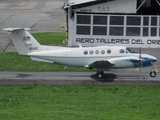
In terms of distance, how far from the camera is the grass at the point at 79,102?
66.4 feet

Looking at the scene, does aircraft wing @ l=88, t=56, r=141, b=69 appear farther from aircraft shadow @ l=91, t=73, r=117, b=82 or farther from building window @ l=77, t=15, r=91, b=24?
building window @ l=77, t=15, r=91, b=24

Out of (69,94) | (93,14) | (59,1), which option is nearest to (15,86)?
(69,94)

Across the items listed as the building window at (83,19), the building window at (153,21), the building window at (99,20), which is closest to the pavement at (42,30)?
the building window at (153,21)

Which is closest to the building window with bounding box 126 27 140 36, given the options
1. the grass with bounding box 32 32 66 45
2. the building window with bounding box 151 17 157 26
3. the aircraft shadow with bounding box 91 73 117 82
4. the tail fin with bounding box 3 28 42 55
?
the building window with bounding box 151 17 157 26

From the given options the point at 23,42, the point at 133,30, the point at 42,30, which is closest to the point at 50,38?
the point at 42,30

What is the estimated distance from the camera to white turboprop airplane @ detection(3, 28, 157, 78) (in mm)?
28766

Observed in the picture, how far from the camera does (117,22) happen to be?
39.4 m

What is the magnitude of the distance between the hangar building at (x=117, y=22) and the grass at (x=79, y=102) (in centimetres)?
1316

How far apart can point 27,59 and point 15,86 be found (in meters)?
7.63

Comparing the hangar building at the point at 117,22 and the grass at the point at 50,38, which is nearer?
the hangar building at the point at 117,22

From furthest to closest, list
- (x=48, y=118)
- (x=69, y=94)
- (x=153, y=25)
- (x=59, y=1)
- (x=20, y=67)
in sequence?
(x=59, y=1), (x=153, y=25), (x=20, y=67), (x=69, y=94), (x=48, y=118)

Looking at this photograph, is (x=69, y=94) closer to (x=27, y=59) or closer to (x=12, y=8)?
(x=27, y=59)

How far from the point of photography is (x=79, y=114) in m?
20.4

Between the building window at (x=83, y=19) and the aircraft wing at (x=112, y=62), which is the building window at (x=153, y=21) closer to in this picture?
the building window at (x=83, y=19)
